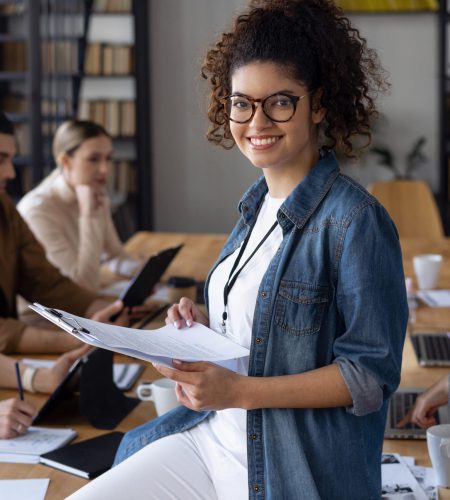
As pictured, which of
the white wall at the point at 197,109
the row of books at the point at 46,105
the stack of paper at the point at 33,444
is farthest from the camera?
the white wall at the point at 197,109

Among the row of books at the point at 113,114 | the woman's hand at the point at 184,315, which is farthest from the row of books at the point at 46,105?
the woman's hand at the point at 184,315

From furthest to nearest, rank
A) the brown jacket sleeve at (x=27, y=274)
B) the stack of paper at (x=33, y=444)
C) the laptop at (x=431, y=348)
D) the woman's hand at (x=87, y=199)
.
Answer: the woman's hand at (x=87, y=199)
the brown jacket sleeve at (x=27, y=274)
the laptop at (x=431, y=348)
the stack of paper at (x=33, y=444)

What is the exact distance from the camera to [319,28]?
1351 mm

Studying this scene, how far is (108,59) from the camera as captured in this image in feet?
20.5

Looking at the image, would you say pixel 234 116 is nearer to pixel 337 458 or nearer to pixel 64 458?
pixel 337 458

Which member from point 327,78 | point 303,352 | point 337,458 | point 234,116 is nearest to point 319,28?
point 327,78

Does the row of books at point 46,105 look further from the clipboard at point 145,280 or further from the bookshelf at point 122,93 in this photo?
the clipboard at point 145,280

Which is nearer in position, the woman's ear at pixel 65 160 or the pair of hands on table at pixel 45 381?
the pair of hands on table at pixel 45 381

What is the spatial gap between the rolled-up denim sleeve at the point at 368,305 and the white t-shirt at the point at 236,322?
6.3 inches

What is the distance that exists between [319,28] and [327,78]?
8cm

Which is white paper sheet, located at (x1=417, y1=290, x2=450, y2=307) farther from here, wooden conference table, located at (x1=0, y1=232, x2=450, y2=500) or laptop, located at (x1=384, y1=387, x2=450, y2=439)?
laptop, located at (x1=384, y1=387, x2=450, y2=439)

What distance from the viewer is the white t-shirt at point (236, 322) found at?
137 centimetres

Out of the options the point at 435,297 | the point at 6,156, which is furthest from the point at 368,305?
the point at 435,297

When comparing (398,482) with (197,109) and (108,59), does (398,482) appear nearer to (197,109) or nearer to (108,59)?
(197,109)
